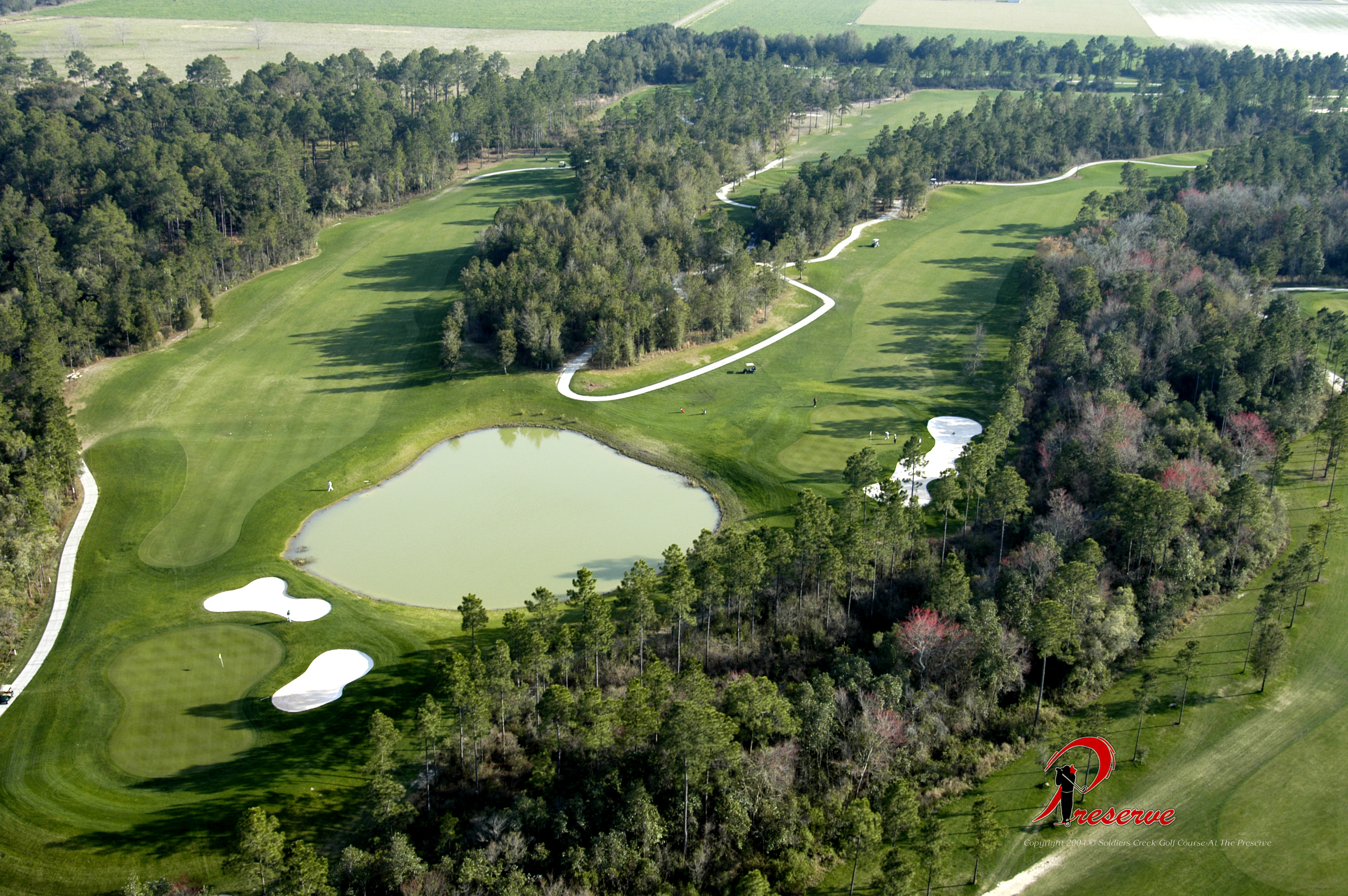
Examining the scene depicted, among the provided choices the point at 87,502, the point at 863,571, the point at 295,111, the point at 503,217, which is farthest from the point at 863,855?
the point at 295,111

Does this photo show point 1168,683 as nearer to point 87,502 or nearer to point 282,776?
point 282,776

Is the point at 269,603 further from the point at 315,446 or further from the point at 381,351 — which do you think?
the point at 381,351

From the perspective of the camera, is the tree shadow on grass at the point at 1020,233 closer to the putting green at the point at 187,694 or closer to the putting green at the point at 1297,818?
the putting green at the point at 1297,818

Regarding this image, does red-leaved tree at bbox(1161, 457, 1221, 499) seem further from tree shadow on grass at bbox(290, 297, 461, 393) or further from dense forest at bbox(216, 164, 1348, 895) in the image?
tree shadow on grass at bbox(290, 297, 461, 393)

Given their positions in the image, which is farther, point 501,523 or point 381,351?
point 381,351

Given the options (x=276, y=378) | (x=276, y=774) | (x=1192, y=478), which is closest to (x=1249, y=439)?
(x=1192, y=478)

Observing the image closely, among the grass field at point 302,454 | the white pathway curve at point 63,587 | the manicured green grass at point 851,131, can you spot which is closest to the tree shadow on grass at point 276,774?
the grass field at point 302,454

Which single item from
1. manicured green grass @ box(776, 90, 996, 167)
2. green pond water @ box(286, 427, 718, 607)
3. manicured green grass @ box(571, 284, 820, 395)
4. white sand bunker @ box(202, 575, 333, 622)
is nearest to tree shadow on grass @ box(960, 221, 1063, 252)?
manicured green grass @ box(776, 90, 996, 167)
